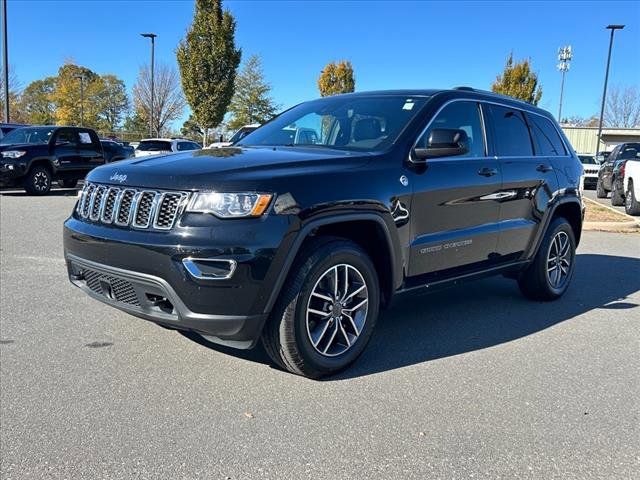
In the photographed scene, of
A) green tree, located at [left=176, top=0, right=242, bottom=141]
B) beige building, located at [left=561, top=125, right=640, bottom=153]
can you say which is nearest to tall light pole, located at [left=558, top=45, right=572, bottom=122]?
beige building, located at [left=561, top=125, right=640, bottom=153]

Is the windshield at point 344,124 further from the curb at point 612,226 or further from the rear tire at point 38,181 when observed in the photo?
the rear tire at point 38,181

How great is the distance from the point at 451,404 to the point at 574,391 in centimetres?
84

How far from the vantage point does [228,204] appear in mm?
3146

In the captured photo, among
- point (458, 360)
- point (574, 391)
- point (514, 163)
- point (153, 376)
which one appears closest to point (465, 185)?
point (514, 163)

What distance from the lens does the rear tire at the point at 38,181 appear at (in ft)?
47.1

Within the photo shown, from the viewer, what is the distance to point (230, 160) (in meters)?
3.59

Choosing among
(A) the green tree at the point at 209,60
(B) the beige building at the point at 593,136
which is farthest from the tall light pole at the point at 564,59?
(A) the green tree at the point at 209,60

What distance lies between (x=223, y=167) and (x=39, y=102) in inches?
2974

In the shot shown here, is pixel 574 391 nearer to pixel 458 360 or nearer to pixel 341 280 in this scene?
pixel 458 360

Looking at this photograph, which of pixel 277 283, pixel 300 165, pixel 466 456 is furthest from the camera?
pixel 300 165

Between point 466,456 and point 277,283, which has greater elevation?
point 277,283

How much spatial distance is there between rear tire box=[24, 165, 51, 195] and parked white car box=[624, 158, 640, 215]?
13.8 meters

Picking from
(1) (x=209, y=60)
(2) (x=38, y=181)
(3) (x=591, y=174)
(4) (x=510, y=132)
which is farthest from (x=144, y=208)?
(3) (x=591, y=174)

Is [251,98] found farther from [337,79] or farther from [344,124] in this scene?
[344,124]
